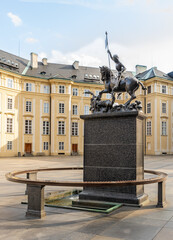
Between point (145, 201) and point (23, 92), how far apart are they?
Result: 39.7m

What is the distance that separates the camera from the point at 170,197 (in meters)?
8.99

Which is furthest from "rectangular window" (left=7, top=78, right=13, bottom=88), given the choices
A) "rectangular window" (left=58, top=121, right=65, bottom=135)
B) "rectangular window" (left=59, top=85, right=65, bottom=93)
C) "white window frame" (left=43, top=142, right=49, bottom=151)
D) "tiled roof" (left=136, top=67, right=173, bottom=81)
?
"tiled roof" (left=136, top=67, right=173, bottom=81)

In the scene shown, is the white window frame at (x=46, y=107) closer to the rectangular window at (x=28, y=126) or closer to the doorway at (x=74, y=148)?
the rectangular window at (x=28, y=126)

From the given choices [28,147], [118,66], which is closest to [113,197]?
[118,66]

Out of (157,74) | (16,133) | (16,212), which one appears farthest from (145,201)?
(157,74)

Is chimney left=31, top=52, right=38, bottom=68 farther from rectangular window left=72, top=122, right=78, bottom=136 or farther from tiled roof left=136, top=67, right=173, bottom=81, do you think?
tiled roof left=136, top=67, right=173, bottom=81

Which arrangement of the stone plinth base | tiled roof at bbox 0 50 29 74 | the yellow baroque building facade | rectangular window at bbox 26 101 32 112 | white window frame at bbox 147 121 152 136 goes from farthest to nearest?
white window frame at bbox 147 121 152 136, rectangular window at bbox 26 101 32 112, the yellow baroque building facade, tiled roof at bbox 0 50 29 74, the stone plinth base

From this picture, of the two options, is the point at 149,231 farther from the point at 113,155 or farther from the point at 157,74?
the point at 157,74

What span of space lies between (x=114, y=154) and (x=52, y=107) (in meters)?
39.7

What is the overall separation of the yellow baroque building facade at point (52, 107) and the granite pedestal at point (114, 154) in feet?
116

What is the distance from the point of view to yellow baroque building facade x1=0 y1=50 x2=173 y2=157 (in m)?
43.4

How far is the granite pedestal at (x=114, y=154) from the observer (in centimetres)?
791

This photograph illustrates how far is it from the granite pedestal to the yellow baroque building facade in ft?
116

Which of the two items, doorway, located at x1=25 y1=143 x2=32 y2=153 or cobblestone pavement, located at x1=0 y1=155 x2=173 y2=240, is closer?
cobblestone pavement, located at x1=0 y1=155 x2=173 y2=240
